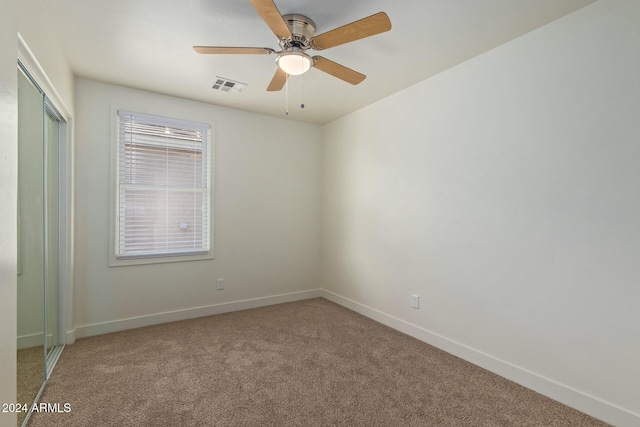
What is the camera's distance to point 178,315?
3619 millimetres

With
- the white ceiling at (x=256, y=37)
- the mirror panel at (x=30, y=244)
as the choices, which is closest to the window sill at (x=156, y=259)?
the mirror panel at (x=30, y=244)

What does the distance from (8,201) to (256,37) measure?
72.0 inches

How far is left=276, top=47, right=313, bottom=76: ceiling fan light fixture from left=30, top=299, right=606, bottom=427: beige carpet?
2.24 m

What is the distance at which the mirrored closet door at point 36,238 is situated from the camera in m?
1.79

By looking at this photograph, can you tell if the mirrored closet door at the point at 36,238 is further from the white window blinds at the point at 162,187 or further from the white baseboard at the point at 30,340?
the white window blinds at the point at 162,187

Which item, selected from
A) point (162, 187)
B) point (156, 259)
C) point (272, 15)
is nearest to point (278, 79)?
point (272, 15)

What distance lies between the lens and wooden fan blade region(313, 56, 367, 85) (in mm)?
2133

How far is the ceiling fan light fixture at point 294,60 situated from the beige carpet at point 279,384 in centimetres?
224

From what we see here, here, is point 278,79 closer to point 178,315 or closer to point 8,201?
point 8,201

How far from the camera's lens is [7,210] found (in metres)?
1.38

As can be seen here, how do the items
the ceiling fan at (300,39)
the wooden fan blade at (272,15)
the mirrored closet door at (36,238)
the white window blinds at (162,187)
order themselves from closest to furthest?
the wooden fan blade at (272,15), the ceiling fan at (300,39), the mirrored closet door at (36,238), the white window blinds at (162,187)

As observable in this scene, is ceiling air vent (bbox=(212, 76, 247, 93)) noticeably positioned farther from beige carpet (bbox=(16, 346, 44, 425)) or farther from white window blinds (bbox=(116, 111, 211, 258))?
beige carpet (bbox=(16, 346, 44, 425))

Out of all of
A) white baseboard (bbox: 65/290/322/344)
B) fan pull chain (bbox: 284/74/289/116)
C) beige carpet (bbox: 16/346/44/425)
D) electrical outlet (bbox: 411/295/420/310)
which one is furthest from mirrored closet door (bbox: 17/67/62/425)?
electrical outlet (bbox: 411/295/420/310)

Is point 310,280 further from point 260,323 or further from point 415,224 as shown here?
point 415,224
